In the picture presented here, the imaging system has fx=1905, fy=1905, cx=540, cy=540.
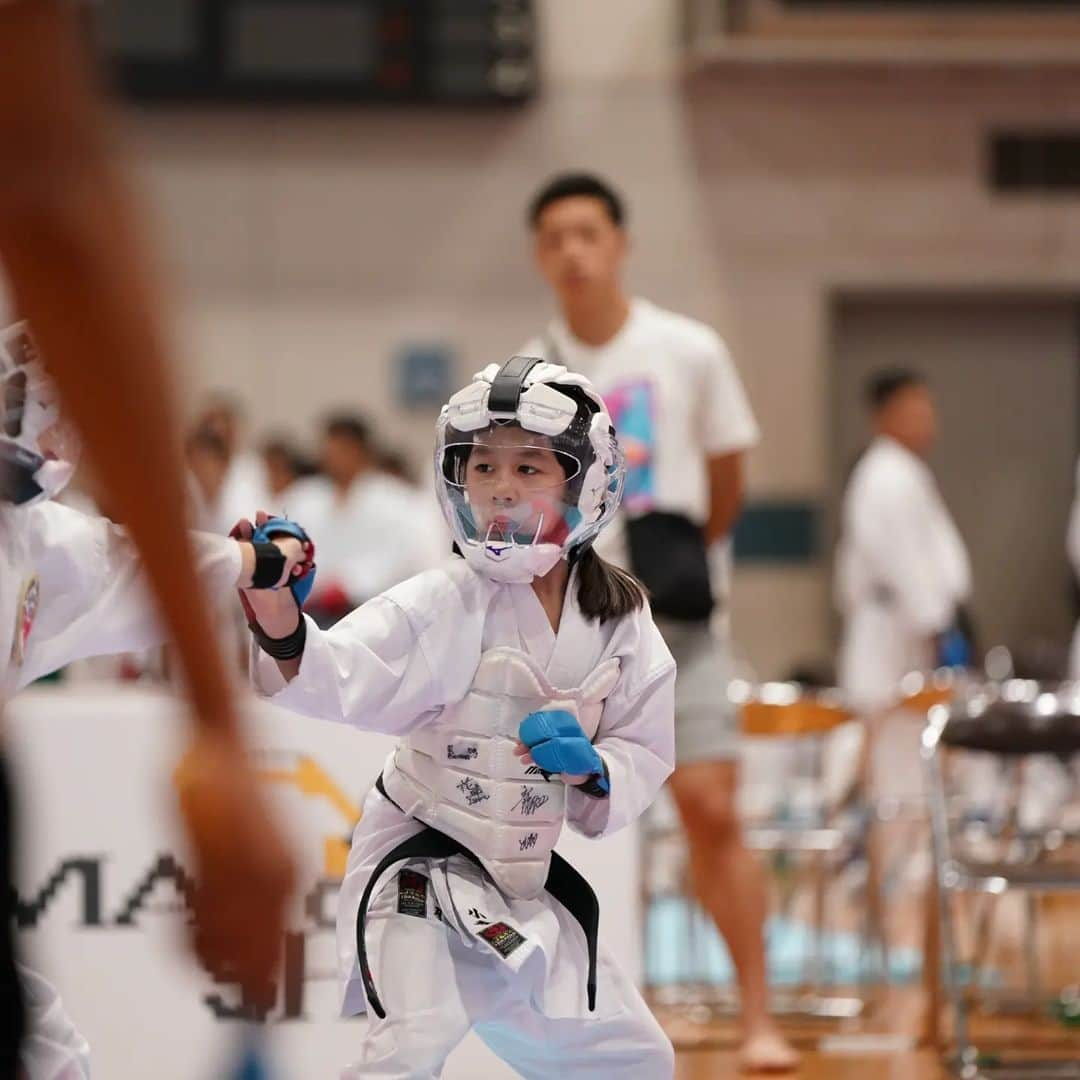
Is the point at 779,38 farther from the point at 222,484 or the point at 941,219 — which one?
the point at 222,484

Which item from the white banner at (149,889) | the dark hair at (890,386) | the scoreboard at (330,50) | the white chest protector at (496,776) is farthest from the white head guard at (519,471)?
the scoreboard at (330,50)

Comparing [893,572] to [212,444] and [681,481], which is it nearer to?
[212,444]

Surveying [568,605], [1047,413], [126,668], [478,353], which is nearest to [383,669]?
[568,605]

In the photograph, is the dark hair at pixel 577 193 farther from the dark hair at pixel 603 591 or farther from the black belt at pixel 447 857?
the black belt at pixel 447 857

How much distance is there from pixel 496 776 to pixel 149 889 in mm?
1700

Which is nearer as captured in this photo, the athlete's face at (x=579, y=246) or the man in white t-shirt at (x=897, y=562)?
the athlete's face at (x=579, y=246)

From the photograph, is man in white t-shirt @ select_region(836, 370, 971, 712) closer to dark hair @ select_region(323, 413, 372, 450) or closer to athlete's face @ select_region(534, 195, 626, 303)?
dark hair @ select_region(323, 413, 372, 450)

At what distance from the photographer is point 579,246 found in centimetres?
483

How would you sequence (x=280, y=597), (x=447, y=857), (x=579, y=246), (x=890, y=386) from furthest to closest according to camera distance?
1. (x=890, y=386)
2. (x=579, y=246)
3. (x=447, y=857)
4. (x=280, y=597)

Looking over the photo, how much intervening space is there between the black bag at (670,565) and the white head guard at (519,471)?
1383mm
